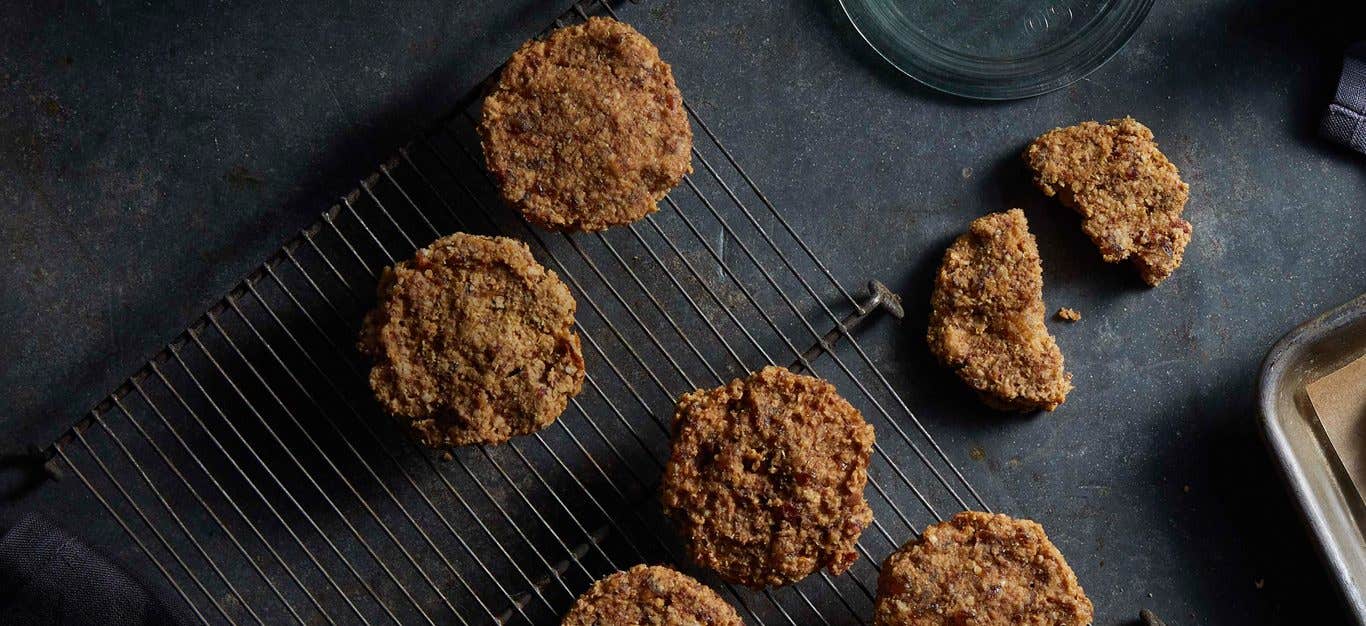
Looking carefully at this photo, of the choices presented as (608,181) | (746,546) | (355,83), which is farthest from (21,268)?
(746,546)

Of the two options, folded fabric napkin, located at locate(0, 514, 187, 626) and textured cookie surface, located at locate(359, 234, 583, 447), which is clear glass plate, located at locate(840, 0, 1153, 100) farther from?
folded fabric napkin, located at locate(0, 514, 187, 626)

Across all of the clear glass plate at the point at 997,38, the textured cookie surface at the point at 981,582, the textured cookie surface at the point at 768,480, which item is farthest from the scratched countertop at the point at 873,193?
the textured cookie surface at the point at 768,480

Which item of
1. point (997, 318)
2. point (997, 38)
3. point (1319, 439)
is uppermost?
point (997, 38)

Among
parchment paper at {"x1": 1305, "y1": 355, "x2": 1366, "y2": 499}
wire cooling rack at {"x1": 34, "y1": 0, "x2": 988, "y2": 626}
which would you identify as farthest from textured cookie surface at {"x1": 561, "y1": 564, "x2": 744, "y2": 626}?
parchment paper at {"x1": 1305, "y1": 355, "x2": 1366, "y2": 499}

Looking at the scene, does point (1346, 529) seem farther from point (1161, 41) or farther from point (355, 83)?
point (355, 83)

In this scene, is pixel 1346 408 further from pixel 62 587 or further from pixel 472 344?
pixel 62 587

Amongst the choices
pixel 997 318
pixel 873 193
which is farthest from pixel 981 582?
pixel 873 193
